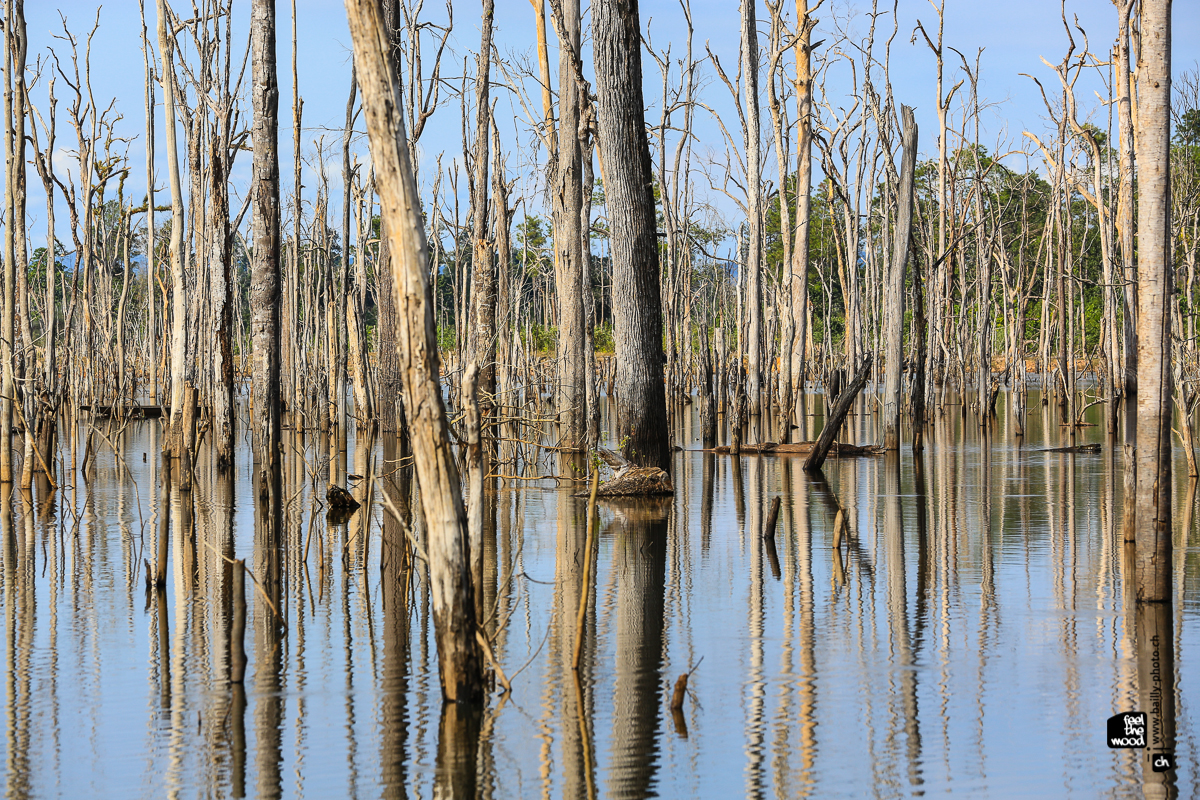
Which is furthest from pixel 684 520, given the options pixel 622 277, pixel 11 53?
pixel 11 53

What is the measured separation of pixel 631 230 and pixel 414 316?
696 cm

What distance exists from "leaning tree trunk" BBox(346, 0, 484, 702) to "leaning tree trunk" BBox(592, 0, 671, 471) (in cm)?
667

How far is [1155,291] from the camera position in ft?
18.1

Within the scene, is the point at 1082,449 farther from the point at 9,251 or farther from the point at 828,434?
the point at 9,251

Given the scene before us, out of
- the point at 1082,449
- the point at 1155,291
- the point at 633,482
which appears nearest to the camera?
the point at 1155,291

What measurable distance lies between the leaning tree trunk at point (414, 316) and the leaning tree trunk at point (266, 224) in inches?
275

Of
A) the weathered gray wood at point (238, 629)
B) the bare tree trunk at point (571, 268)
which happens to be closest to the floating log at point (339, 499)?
the bare tree trunk at point (571, 268)

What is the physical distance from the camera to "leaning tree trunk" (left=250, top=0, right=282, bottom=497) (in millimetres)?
10820

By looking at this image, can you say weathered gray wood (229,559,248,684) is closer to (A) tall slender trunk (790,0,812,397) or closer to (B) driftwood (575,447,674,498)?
(B) driftwood (575,447,674,498)

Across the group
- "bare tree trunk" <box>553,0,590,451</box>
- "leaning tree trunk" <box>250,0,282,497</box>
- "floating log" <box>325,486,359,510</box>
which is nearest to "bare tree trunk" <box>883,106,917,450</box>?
"bare tree trunk" <box>553,0,590,451</box>

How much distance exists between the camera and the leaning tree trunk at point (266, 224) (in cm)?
1082

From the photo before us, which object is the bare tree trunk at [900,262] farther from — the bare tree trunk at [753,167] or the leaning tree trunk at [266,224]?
the leaning tree trunk at [266,224]

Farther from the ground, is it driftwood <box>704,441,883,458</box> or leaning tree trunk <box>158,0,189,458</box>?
leaning tree trunk <box>158,0,189,458</box>

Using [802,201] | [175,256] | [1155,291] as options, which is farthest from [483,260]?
[1155,291]
